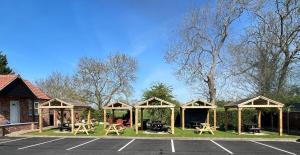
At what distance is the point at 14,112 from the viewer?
34.7 metres

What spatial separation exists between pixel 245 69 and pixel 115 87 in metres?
21.5

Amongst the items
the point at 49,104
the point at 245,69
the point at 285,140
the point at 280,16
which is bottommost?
the point at 285,140

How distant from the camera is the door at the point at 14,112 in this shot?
1347 inches

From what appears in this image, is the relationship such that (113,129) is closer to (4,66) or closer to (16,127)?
(16,127)

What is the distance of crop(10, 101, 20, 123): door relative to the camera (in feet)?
112

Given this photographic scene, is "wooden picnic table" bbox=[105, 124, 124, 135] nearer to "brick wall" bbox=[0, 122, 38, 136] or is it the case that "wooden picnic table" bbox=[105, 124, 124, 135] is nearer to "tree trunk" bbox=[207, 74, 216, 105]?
"brick wall" bbox=[0, 122, 38, 136]

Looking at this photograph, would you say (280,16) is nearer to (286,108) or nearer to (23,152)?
(286,108)

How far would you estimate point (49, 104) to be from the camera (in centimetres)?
3138

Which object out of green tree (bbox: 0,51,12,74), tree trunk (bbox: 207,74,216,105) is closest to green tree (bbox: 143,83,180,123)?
tree trunk (bbox: 207,74,216,105)

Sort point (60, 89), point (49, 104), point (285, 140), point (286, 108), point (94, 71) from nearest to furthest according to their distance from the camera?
point (285, 140)
point (49, 104)
point (286, 108)
point (94, 71)
point (60, 89)

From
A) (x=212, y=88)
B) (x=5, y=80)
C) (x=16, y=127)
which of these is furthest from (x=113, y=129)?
(x=212, y=88)

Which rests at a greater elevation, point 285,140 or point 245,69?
point 245,69

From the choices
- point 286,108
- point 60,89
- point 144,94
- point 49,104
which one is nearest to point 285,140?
point 286,108

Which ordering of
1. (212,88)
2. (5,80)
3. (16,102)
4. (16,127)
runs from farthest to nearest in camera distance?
1. (212,88)
2. (16,102)
3. (5,80)
4. (16,127)
